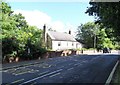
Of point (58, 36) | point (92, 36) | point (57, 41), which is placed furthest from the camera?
point (92, 36)

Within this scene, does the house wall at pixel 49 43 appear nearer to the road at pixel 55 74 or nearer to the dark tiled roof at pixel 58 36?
the dark tiled roof at pixel 58 36

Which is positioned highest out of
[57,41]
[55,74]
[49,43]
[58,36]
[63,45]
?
[58,36]

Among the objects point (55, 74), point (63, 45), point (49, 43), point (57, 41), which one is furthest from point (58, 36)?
point (55, 74)

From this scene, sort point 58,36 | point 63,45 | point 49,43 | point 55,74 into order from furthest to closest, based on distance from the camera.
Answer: point 63,45 → point 58,36 → point 49,43 → point 55,74

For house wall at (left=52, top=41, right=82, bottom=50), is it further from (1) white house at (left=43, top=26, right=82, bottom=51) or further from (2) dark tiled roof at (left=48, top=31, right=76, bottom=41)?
(2) dark tiled roof at (left=48, top=31, right=76, bottom=41)

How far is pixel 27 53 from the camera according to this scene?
4428 centimetres

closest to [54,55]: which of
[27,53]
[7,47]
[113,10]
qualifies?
[27,53]

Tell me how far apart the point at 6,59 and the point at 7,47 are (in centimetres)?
166

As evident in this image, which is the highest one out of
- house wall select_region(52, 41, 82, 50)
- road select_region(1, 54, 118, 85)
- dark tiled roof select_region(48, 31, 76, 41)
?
dark tiled roof select_region(48, 31, 76, 41)

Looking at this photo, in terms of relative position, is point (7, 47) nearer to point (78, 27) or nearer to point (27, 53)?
point (27, 53)

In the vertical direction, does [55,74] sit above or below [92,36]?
→ below

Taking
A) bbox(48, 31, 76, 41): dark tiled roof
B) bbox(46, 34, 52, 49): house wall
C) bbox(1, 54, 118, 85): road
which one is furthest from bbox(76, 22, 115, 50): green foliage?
bbox(1, 54, 118, 85): road

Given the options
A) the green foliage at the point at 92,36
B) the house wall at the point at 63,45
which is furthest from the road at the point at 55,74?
the green foliage at the point at 92,36

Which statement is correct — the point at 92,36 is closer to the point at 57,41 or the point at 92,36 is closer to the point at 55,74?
the point at 57,41
